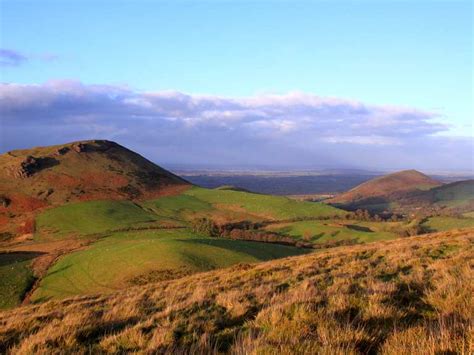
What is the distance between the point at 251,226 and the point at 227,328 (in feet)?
230

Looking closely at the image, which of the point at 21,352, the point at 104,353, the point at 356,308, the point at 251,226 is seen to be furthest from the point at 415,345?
the point at 251,226

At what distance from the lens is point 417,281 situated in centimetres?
930

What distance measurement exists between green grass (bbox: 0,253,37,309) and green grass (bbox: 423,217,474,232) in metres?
68.0

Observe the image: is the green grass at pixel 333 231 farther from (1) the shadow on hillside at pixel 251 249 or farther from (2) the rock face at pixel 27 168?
(2) the rock face at pixel 27 168

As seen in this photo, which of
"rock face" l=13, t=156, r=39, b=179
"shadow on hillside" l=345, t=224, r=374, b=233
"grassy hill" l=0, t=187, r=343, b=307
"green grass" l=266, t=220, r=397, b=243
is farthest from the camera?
"rock face" l=13, t=156, r=39, b=179

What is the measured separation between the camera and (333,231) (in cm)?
6994

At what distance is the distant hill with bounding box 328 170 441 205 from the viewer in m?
164

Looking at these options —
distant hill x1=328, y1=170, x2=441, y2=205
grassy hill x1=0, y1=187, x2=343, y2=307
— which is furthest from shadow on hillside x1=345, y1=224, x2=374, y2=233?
distant hill x1=328, y1=170, x2=441, y2=205

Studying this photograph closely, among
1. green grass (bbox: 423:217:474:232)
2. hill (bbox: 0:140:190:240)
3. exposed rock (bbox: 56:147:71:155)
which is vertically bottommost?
green grass (bbox: 423:217:474:232)

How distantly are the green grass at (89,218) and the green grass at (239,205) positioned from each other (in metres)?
7.46

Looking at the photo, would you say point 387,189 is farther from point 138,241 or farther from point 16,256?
point 16,256

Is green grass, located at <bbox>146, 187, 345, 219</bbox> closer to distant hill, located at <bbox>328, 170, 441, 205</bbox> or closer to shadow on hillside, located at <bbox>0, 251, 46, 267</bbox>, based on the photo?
shadow on hillside, located at <bbox>0, 251, 46, 267</bbox>

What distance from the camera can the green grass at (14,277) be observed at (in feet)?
109

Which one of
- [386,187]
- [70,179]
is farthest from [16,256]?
[386,187]
